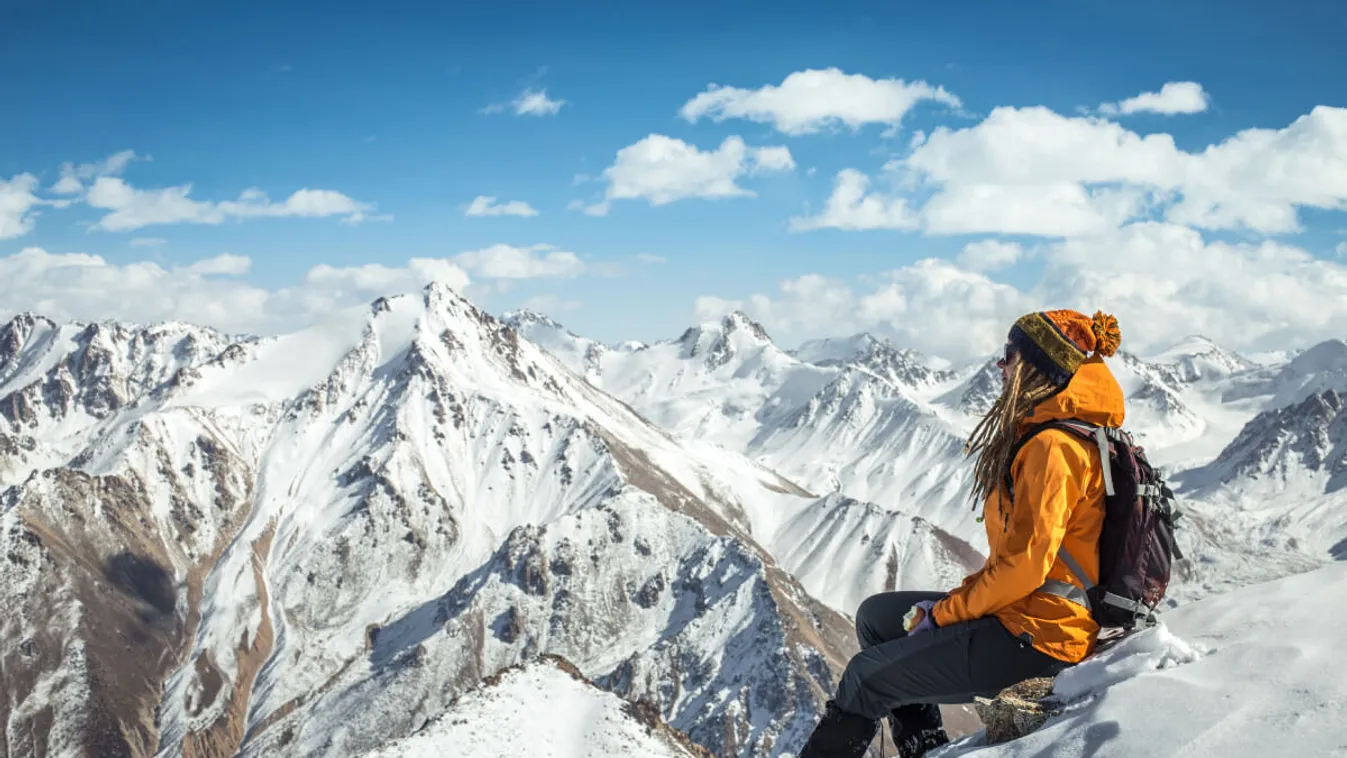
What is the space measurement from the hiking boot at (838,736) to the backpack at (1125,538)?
10.3 ft

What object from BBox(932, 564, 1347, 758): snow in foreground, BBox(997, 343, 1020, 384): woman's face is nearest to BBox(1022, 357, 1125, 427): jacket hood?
BBox(997, 343, 1020, 384): woman's face

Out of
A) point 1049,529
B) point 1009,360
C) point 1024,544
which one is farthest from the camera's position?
point 1009,360

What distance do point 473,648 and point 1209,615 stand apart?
595 feet

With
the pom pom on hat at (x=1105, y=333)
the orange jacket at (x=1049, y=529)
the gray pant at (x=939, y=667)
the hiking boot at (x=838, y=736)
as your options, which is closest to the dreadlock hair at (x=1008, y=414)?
the orange jacket at (x=1049, y=529)

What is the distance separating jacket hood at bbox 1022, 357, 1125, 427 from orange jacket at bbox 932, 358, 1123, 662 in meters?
0.01

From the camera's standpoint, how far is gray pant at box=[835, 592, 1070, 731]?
396 inches

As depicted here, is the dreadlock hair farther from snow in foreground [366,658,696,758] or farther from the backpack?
snow in foreground [366,658,696,758]

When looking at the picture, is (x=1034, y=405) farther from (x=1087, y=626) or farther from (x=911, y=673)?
(x=911, y=673)

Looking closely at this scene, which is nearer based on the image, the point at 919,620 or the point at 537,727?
the point at 919,620

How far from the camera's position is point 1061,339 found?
10.1m

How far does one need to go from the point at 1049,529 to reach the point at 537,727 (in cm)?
3992

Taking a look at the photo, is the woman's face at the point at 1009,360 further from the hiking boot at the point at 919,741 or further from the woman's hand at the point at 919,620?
the hiking boot at the point at 919,741

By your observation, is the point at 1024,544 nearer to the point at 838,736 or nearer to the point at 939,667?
the point at 939,667

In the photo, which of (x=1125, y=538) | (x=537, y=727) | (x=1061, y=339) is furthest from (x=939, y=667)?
(x=537, y=727)
